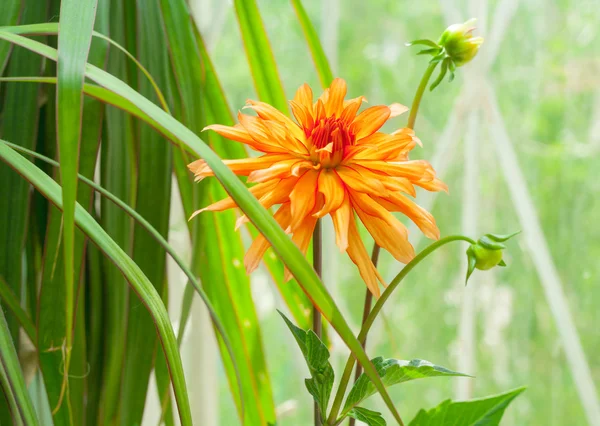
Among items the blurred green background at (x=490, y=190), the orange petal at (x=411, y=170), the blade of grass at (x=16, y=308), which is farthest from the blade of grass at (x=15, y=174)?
the blurred green background at (x=490, y=190)

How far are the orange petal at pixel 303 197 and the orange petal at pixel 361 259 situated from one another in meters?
0.03

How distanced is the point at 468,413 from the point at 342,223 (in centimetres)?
15

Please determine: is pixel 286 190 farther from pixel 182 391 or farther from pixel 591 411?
pixel 591 411

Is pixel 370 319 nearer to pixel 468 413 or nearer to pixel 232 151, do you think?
pixel 468 413

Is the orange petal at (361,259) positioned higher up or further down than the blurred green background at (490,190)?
further down

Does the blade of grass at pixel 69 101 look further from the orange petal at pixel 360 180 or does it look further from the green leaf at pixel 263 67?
the green leaf at pixel 263 67

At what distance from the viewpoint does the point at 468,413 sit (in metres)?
0.35

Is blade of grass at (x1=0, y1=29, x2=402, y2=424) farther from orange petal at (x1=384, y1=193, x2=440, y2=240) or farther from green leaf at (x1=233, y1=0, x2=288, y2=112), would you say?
green leaf at (x1=233, y1=0, x2=288, y2=112)

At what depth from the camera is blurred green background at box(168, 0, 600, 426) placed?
1056 mm

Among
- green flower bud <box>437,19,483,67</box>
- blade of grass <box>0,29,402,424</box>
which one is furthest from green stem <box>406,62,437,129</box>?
blade of grass <box>0,29,402,424</box>

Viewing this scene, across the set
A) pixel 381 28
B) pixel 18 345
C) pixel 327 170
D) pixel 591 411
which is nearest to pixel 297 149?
pixel 327 170

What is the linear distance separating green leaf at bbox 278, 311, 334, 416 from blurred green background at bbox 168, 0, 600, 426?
2.20ft

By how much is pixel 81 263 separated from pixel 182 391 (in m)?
0.14

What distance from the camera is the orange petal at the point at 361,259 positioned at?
305 millimetres
